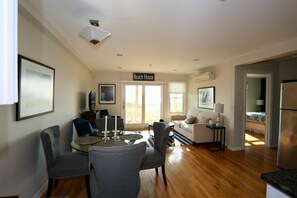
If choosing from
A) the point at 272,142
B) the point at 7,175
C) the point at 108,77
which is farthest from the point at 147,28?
the point at 272,142

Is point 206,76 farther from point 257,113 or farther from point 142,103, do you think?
point 257,113

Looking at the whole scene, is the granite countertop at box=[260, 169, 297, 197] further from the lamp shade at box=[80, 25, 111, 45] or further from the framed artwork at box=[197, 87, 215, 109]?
the framed artwork at box=[197, 87, 215, 109]

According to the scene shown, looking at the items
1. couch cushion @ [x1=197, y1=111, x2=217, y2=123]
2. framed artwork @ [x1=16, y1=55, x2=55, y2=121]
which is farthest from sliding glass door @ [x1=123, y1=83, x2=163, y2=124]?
framed artwork @ [x1=16, y1=55, x2=55, y2=121]

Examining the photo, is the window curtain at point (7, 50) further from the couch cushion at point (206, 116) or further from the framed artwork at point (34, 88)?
the couch cushion at point (206, 116)

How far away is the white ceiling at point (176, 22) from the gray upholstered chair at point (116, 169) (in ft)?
4.99

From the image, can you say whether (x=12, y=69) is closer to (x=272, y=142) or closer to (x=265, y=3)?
(x=265, y=3)

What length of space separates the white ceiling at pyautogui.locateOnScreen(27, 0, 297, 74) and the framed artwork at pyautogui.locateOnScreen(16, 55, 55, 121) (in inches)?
24.7

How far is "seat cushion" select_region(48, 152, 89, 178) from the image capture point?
1.97 m

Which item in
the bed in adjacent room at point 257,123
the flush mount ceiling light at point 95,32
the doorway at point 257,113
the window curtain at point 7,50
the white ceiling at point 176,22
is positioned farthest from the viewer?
the bed in adjacent room at point 257,123

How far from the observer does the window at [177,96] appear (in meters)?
6.95

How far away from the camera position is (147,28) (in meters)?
2.36

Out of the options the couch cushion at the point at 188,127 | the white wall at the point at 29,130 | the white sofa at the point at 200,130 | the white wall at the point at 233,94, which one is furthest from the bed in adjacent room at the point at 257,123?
the white wall at the point at 29,130

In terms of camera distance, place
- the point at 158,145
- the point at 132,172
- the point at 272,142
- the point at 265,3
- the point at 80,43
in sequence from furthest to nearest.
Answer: the point at 272,142 → the point at 80,43 → the point at 158,145 → the point at 265,3 → the point at 132,172

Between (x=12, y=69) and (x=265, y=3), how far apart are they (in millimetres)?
2267
